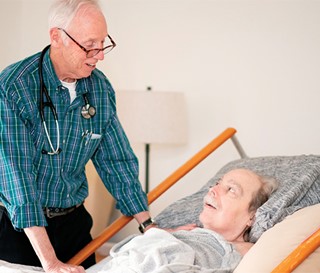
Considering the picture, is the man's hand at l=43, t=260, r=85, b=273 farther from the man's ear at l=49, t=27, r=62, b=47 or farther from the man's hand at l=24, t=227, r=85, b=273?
the man's ear at l=49, t=27, r=62, b=47

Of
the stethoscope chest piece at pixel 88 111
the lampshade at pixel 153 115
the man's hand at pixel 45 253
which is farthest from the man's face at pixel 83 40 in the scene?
the lampshade at pixel 153 115

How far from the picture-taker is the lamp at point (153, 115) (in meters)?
3.57

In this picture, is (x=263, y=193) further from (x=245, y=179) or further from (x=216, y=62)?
(x=216, y=62)

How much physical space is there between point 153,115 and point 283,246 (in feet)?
6.21

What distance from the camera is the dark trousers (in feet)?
7.47

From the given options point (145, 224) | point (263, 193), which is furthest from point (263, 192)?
point (145, 224)

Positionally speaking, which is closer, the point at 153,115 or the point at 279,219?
the point at 279,219

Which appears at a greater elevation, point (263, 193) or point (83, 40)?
point (83, 40)

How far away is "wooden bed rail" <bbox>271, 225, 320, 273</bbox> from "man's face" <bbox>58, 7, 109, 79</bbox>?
948 mm

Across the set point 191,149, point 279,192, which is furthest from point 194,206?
point 191,149

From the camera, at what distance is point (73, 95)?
2283 millimetres

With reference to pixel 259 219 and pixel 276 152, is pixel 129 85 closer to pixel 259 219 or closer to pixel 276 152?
pixel 276 152

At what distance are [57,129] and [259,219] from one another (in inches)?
30.4

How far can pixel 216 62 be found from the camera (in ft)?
12.1
